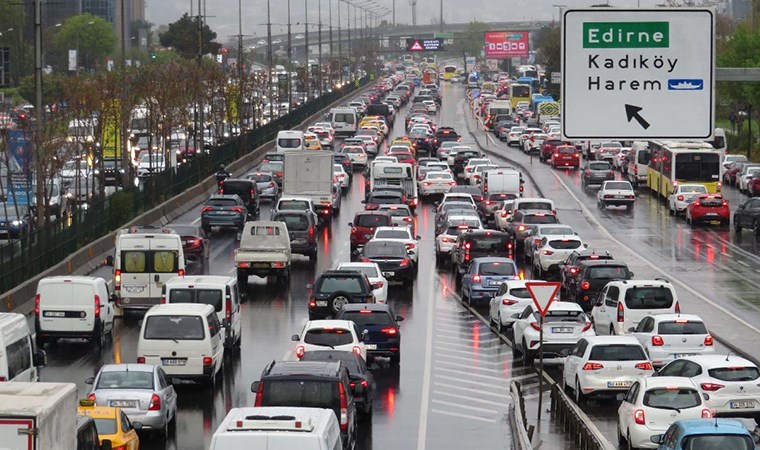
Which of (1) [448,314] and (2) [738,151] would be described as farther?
(2) [738,151]

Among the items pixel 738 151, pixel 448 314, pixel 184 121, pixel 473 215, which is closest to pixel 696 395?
pixel 448 314

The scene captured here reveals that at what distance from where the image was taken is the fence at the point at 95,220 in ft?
146

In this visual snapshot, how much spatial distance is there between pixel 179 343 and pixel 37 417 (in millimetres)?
14411

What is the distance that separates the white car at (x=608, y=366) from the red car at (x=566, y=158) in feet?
209

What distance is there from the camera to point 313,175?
218 ft

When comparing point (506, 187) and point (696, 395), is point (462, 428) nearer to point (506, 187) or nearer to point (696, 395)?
point (696, 395)

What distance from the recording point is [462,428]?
1134 inches

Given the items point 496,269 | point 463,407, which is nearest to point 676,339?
point 463,407

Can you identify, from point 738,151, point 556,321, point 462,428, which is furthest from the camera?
point 738,151

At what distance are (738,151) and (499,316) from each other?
2722 inches

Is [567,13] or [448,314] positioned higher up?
[567,13]

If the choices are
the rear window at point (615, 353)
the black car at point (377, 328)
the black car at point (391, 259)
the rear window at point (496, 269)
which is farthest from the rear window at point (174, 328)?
the black car at point (391, 259)

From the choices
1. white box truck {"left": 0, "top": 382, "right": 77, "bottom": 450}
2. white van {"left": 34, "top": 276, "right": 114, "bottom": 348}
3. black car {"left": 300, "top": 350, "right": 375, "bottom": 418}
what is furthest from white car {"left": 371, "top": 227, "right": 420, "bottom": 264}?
white box truck {"left": 0, "top": 382, "right": 77, "bottom": 450}

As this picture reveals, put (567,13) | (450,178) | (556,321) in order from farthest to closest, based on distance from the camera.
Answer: (450,178) < (556,321) < (567,13)
